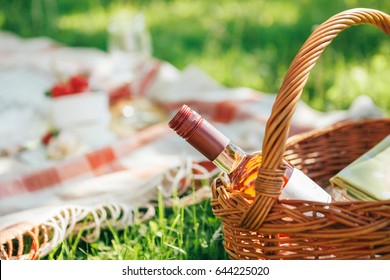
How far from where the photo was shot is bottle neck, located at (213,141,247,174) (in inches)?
45.7

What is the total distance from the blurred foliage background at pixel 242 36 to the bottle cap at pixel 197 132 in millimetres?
1266

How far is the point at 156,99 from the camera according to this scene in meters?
2.48

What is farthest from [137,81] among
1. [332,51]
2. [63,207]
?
[63,207]

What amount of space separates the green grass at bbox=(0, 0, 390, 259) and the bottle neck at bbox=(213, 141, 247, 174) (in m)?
0.24

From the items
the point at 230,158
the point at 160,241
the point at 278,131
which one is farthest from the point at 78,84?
the point at 278,131

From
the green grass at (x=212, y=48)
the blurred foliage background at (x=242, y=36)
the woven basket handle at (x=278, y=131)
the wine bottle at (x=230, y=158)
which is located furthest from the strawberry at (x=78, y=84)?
the woven basket handle at (x=278, y=131)

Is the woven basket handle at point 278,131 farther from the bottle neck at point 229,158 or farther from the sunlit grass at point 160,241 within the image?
the sunlit grass at point 160,241

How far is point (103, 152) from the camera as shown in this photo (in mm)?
1969

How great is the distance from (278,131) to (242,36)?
2276 mm

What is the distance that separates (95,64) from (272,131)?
1.81 metres

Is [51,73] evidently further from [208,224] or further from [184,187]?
[208,224]

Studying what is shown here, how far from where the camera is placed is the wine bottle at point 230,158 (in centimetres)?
110

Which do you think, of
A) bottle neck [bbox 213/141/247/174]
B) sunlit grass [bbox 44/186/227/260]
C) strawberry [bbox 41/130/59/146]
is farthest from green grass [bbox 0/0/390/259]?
strawberry [bbox 41/130/59/146]

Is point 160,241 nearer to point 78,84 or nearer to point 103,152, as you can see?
point 103,152
